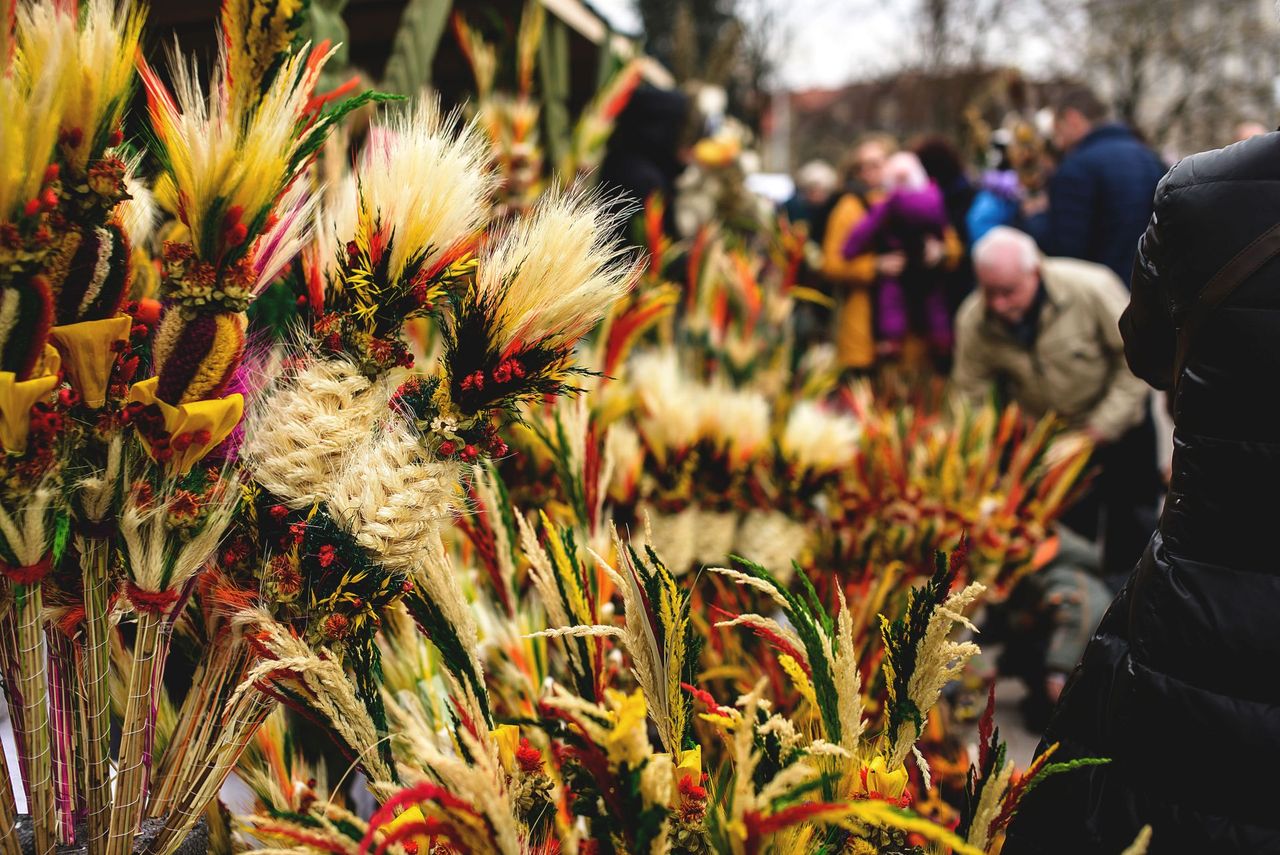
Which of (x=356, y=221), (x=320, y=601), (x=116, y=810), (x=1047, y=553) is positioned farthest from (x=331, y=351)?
(x=1047, y=553)

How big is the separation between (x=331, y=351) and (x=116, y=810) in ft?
1.50

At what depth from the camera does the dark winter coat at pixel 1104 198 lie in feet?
12.6

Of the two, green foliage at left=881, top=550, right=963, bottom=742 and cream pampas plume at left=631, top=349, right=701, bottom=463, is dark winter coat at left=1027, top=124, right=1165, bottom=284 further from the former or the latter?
green foliage at left=881, top=550, right=963, bottom=742

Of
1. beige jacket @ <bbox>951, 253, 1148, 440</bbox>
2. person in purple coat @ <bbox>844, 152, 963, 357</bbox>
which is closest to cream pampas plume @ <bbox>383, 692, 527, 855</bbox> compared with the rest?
beige jacket @ <bbox>951, 253, 1148, 440</bbox>

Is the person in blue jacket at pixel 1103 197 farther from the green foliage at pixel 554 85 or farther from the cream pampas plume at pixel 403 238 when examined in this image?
the cream pampas plume at pixel 403 238

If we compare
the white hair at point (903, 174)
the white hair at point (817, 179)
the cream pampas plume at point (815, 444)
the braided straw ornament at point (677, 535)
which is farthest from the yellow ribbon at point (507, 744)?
the white hair at point (817, 179)

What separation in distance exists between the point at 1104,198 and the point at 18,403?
3.96 m

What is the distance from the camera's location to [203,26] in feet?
4.90

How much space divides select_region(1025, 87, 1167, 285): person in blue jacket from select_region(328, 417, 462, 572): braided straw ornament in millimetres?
3590

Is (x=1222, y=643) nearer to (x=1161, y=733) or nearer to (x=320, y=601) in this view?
(x=1161, y=733)

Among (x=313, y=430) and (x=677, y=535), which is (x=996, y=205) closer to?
(x=677, y=535)

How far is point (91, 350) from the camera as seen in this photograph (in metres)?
0.85

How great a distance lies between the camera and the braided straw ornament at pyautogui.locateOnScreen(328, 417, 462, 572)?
92 centimetres

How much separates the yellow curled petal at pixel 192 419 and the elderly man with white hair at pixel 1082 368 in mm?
2817
